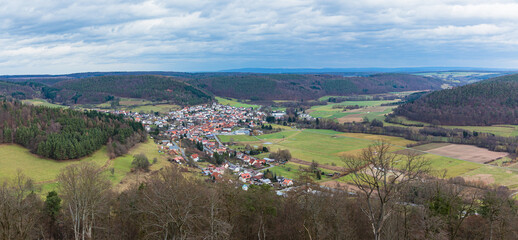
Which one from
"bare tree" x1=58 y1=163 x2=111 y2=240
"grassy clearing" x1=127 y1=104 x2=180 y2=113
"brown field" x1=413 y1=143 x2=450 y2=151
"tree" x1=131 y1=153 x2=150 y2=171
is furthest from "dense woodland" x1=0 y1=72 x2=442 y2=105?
"bare tree" x1=58 y1=163 x2=111 y2=240

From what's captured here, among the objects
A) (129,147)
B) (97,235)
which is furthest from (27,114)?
(97,235)

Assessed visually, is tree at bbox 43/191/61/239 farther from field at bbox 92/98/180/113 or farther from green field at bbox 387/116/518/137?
field at bbox 92/98/180/113

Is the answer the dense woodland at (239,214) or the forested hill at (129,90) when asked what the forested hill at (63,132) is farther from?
the forested hill at (129,90)

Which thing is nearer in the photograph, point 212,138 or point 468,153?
point 468,153

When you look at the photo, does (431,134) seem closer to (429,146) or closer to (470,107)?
(429,146)

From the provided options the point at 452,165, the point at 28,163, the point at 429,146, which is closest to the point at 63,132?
the point at 28,163

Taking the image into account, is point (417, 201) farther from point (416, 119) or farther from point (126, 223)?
point (416, 119)
